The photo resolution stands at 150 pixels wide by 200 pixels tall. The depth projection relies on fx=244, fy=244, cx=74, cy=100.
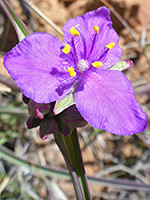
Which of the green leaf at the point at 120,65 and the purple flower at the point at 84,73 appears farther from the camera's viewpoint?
the green leaf at the point at 120,65

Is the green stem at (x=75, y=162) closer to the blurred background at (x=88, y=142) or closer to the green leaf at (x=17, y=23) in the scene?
the green leaf at (x=17, y=23)

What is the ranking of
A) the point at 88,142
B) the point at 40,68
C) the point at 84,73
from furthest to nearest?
the point at 88,142
the point at 84,73
the point at 40,68

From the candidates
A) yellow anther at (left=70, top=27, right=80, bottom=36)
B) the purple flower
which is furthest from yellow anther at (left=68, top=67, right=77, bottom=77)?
yellow anther at (left=70, top=27, right=80, bottom=36)

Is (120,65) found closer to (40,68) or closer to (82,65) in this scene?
(82,65)

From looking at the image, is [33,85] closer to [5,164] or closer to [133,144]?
[5,164]

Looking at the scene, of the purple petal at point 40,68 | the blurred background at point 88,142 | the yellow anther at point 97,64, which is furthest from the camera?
the blurred background at point 88,142

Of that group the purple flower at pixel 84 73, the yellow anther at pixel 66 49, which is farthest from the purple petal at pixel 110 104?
the yellow anther at pixel 66 49

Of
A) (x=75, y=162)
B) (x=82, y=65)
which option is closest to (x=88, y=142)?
(x=75, y=162)

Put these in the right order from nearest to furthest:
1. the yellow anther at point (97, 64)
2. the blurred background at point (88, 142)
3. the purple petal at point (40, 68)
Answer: the purple petal at point (40, 68)
the yellow anther at point (97, 64)
the blurred background at point (88, 142)
